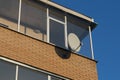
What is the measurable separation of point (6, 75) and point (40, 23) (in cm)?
355

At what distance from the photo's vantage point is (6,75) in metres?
12.4

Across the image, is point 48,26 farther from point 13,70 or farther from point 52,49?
point 13,70

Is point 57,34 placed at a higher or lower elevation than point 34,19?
lower

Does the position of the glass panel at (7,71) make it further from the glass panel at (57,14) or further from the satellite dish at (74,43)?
the glass panel at (57,14)

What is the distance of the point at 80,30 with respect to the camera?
53.1 feet

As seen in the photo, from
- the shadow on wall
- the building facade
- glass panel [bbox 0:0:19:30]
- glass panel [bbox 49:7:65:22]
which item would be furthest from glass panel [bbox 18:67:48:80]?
glass panel [bbox 49:7:65:22]

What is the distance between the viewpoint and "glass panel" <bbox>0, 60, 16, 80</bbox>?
40.3 feet

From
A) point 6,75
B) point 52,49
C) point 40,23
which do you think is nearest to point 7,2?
point 40,23

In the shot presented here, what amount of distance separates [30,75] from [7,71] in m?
0.91

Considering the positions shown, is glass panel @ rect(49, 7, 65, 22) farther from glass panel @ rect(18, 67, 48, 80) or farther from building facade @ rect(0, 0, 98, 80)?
glass panel @ rect(18, 67, 48, 80)

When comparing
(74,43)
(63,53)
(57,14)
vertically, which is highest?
(57,14)

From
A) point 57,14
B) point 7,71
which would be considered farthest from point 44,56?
point 57,14

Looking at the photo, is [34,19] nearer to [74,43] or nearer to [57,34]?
[57,34]

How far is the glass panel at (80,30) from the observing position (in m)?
15.8
